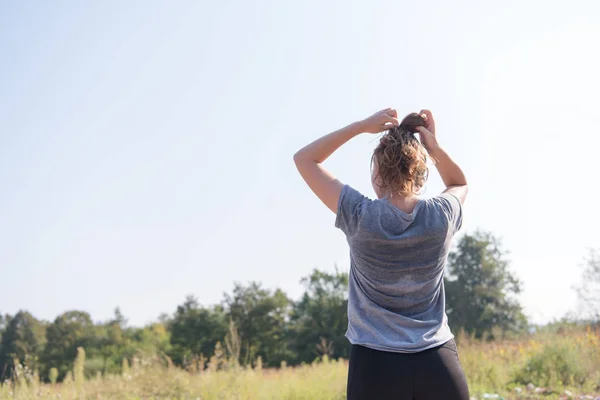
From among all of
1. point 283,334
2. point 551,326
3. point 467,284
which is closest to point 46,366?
point 283,334

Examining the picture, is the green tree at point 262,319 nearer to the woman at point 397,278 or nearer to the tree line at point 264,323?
the tree line at point 264,323

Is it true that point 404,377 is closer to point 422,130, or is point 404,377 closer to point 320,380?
point 422,130

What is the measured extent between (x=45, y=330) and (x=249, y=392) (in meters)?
19.7

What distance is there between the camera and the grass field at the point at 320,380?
6547 mm

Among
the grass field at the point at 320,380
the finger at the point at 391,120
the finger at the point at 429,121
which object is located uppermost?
the finger at the point at 429,121

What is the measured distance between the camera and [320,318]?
29188 mm

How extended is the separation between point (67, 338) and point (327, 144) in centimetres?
2440

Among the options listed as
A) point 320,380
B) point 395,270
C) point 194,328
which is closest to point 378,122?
point 395,270

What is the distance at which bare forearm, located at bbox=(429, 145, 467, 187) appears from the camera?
7.04 feet

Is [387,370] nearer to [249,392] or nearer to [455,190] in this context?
[455,190]

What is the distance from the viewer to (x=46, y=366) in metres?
22.2

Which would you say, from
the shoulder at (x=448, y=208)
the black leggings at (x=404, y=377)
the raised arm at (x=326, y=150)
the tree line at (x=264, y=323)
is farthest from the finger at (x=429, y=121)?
the tree line at (x=264, y=323)

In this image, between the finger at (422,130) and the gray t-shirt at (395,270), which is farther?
the finger at (422,130)

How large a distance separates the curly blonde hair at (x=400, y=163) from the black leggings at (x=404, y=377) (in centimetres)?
51
